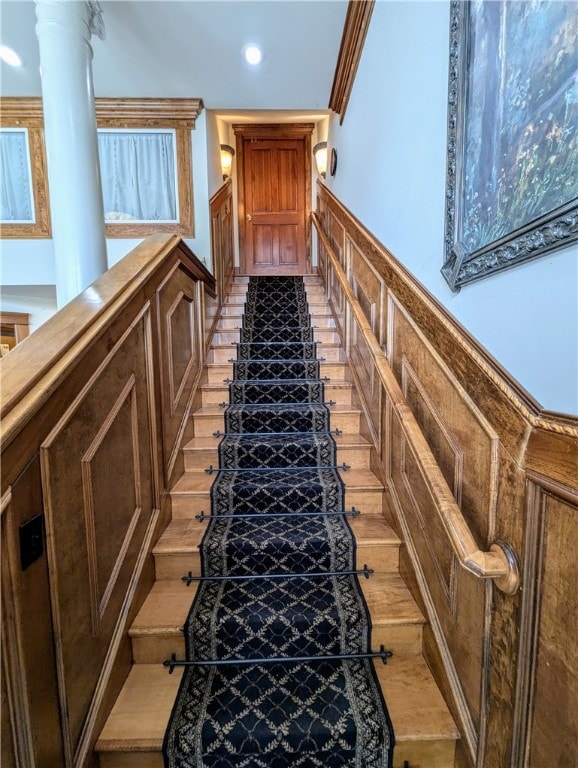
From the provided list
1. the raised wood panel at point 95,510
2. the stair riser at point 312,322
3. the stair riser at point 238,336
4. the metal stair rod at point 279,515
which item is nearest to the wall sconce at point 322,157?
the stair riser at point 312,322

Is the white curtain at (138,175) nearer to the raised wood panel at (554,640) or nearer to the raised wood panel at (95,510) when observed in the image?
the raised wood panel at (95,510)

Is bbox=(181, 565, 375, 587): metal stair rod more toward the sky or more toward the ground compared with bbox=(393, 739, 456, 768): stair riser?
more toward the sky

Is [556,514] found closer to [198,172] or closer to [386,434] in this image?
[386,434]

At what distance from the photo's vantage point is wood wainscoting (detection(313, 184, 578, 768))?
879 millimetres

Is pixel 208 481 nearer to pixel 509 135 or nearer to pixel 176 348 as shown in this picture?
pixel 176 348

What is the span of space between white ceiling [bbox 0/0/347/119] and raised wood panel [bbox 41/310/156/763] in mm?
2437

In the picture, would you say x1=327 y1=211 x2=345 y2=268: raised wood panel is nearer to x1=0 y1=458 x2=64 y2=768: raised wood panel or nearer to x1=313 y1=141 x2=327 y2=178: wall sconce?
x1=313 y1=141 x2=327 y2=178: wall sconce

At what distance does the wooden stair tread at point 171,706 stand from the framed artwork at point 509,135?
126cm

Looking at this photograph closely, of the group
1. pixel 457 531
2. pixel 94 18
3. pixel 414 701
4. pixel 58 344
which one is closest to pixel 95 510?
pixel 58 344

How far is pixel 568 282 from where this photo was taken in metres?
0.87

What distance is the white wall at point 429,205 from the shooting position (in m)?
0.91

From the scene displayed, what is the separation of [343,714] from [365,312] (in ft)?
6.08

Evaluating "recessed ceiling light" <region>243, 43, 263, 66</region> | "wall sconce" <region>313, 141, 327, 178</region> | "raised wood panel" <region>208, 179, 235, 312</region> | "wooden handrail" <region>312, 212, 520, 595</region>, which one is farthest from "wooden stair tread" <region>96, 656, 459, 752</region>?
"wall sconce" <region>313, 141, 327, 178</region>

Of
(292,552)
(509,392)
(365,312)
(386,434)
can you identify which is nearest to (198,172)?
(365,312)
